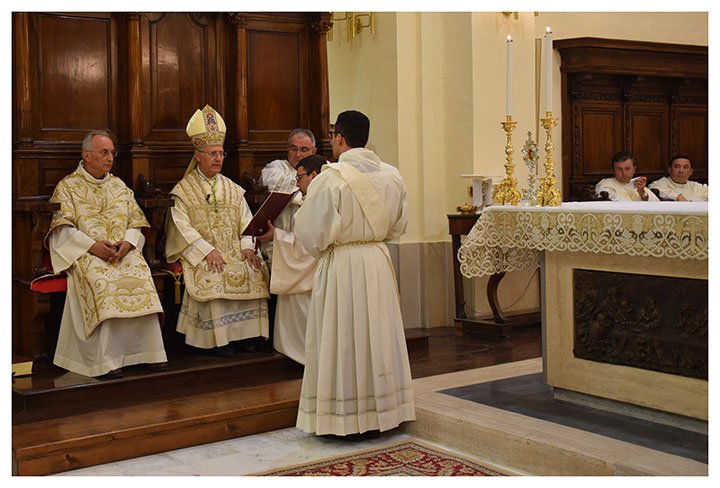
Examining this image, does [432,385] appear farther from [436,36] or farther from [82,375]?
[436,36]

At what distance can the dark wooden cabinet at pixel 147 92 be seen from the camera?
6.01m

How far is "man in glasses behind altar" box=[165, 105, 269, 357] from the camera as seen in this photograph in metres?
6.09

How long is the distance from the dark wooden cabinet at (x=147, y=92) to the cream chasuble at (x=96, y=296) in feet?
0.75

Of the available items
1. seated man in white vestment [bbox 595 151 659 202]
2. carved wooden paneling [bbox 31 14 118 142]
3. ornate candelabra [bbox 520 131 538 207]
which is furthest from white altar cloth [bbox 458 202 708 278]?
seated man in white vestment [bbox 595 151 659 202]

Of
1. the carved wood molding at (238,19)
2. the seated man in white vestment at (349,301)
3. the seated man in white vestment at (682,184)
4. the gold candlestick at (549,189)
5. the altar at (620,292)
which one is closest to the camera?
the altar at (620,292)

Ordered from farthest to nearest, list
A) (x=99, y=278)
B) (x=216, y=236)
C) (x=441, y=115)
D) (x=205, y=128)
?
1. (x=441, y=115)
2. (x=216, y=236)
3. (x=205, y=128)
4. (x=99, y=278)

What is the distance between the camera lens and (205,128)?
6.27 m

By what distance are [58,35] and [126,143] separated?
0.91 metres

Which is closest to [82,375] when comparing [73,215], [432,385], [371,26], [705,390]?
[73,215]

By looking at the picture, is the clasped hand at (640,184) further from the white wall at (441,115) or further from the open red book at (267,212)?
the open red book at (267,212)

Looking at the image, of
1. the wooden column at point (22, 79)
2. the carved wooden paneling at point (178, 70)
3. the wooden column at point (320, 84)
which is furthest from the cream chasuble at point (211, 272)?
the wooden column at point (320, 84)

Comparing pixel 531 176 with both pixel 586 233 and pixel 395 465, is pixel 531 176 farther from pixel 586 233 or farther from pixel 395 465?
pixel 395 465

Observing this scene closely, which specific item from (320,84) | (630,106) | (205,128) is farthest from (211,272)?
(630,106)

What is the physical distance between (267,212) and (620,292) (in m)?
2.54
